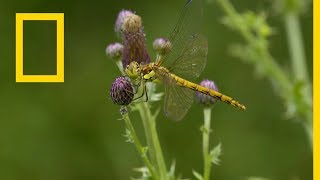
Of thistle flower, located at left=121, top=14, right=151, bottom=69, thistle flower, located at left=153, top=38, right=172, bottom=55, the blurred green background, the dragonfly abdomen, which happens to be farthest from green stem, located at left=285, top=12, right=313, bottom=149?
thistle flower, located at left=121, top=14, right=151, bottom=69

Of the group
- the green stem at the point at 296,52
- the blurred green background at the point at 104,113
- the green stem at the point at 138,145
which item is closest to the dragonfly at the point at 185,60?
the green stem at the point at 138,145

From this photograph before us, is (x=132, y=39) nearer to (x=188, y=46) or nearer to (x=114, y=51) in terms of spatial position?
(x=114, y=51)

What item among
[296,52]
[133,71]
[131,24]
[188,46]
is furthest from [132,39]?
[296,52]

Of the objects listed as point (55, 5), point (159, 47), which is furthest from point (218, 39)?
point (159, 47)

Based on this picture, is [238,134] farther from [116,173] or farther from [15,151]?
[15,151]

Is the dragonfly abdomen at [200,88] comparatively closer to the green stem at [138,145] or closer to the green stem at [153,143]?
the green stem at [153,143]
